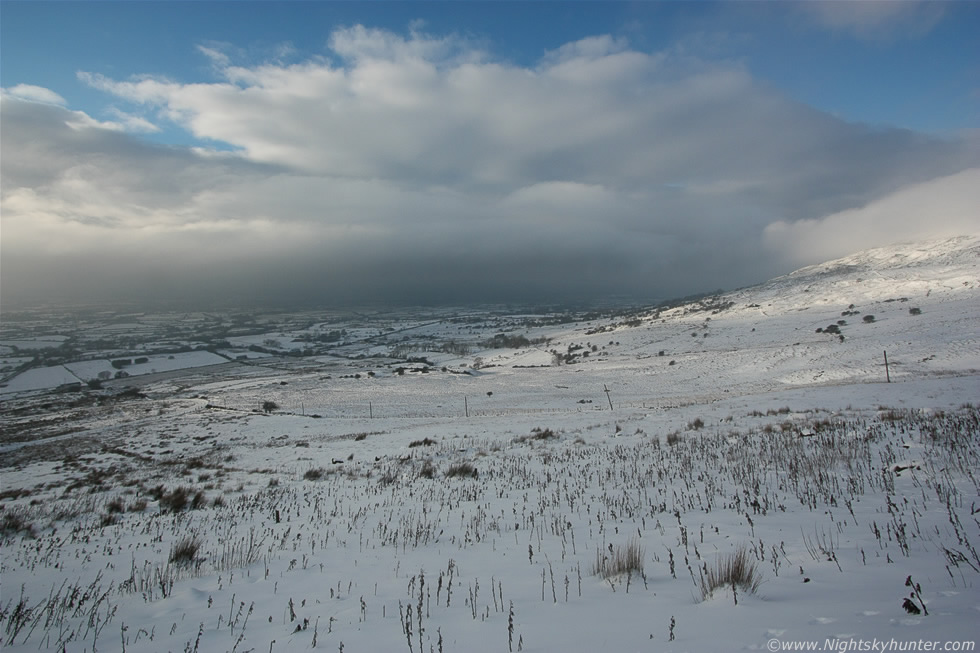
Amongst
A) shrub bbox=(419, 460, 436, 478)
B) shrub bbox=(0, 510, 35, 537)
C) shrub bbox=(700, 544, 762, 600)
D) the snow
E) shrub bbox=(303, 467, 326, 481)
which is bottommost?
the snow

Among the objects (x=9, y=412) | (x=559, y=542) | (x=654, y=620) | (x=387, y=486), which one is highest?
(x=654, y=620)

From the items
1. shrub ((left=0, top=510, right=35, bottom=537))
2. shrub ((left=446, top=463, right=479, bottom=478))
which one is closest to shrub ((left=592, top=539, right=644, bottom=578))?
shrub ((left=446, top=463, right=479, bottom=478))

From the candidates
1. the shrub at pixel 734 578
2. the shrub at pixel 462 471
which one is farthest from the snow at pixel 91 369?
the shrub at pixel 734 578

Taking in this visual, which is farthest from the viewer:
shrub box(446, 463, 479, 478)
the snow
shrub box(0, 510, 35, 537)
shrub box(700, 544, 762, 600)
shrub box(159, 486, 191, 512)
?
the snow

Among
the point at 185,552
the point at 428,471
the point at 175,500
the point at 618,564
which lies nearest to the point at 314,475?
the point at 175,500

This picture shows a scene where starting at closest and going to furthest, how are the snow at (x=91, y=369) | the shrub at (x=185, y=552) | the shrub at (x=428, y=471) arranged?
the shrub at (x=185, y=552) → the shrub at (x=428, y=471) → the snow at (x=91, y=369)

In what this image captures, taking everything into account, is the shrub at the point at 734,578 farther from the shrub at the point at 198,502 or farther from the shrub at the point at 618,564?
the shrub at the point at 198,502

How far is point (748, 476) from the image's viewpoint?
8.44 meters

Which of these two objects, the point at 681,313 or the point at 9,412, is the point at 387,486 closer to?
the point at 9,412

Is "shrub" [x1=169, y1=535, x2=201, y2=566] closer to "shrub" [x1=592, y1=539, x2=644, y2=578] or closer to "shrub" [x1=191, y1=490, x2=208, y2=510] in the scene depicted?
"shrub" [x1=191, y1=490, x2=208, y2=510]

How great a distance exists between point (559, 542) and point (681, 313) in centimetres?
9464

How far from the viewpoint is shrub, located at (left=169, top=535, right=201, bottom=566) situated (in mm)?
6311

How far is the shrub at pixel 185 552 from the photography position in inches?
248

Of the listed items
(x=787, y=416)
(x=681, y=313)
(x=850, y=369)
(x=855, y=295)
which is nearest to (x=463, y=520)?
(x=787, y=416)
